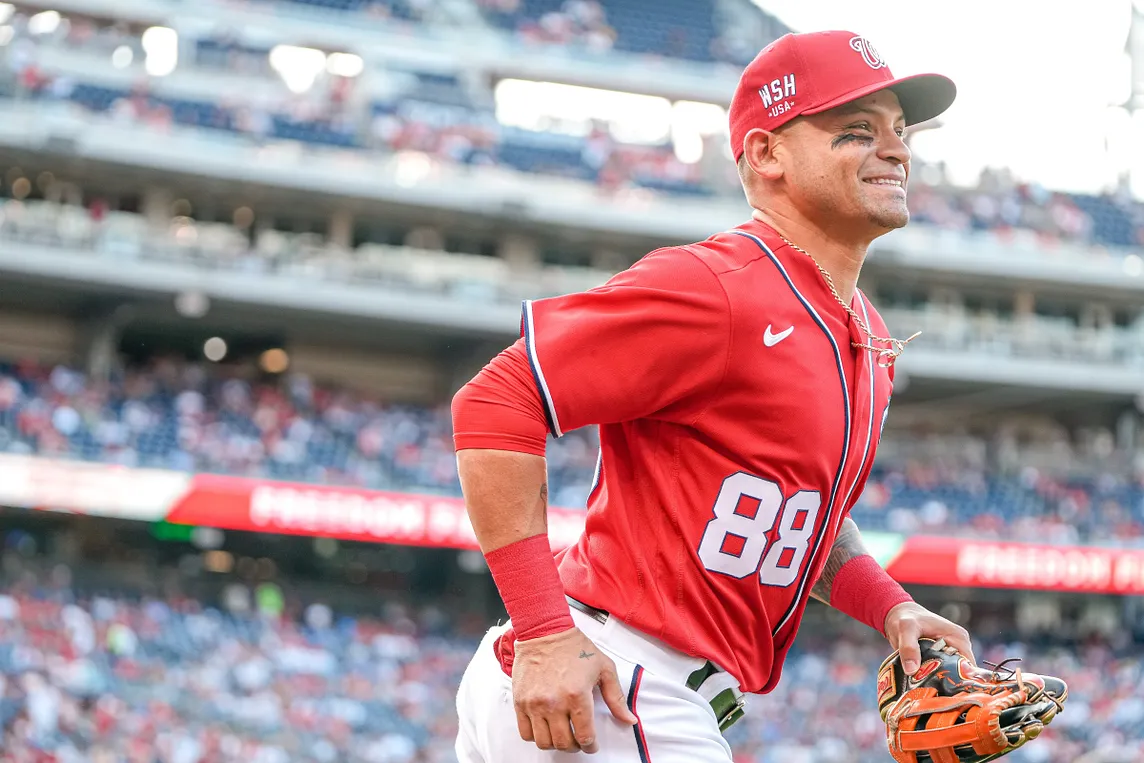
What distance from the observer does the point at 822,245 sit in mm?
2984

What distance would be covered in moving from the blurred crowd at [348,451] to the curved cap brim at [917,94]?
19.0 metres

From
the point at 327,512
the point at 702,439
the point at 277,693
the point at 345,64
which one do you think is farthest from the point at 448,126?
the point at 702,439

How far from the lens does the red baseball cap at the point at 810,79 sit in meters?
2.88

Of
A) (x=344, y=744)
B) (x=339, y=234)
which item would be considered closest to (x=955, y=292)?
(x=339, y=234)

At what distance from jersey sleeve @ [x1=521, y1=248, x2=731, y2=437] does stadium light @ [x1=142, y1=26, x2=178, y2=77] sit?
25.8 metres

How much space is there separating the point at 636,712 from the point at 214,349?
2498 cm

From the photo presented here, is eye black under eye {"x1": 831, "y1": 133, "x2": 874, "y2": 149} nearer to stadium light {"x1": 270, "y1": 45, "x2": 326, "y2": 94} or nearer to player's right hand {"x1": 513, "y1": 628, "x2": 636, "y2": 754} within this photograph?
player's right hand {"x1": 513, "y1": 628, "x2": 636, "y2": 754}

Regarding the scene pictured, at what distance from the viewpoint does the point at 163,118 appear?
24.9 meters

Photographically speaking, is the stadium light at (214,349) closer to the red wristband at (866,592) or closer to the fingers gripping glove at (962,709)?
the red wristband at (866,592)

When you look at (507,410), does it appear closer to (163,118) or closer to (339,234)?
(163,118)

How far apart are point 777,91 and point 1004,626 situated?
26990mm

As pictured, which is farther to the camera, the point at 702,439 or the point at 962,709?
the point at 962,709

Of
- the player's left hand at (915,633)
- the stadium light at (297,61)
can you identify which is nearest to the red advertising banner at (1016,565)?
the stadium light at (297,61)

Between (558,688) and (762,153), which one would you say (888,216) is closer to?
(762,153)
